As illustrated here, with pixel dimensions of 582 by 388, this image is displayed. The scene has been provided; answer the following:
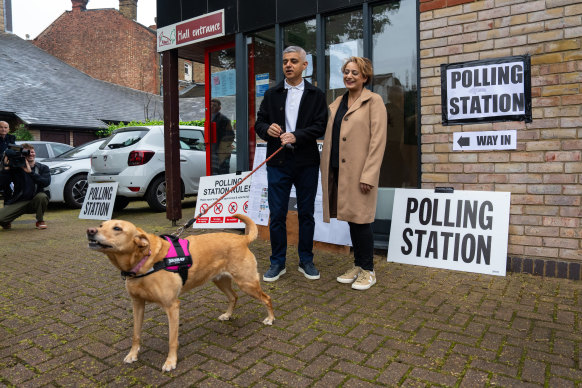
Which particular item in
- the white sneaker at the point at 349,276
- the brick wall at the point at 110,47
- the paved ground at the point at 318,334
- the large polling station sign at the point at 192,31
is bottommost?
the paved ground at the point at 318,334

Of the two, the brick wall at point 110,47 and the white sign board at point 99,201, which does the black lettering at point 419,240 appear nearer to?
the white sign board at point 99,201

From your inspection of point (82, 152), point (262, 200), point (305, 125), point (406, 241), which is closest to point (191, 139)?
point (82, 152)

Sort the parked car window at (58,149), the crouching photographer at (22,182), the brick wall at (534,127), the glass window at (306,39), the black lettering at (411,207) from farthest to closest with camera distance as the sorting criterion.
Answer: the parked car window at (58,149), the crouching photographer at (22,182), the glass window at (306,39), the black lettering at (411,207), the brick wall at (534,127)

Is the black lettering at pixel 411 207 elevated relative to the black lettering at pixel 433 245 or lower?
→ elevated

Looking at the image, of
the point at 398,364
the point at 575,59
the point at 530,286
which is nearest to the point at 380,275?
the point at 530,286

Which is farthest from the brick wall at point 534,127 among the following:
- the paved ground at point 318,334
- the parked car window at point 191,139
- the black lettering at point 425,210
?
the parked car window at point 191,139

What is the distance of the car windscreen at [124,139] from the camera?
28.6ft

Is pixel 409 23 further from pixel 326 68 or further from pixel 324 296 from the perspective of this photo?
pixel 324 296

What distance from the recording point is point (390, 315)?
10.8 feet

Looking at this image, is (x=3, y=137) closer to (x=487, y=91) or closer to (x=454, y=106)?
(x=454, y=106)

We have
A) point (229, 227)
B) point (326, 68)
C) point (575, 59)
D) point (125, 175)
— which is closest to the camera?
point (575, 59)

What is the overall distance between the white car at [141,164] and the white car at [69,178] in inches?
41.2

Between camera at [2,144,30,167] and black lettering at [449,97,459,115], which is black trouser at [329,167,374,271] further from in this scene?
camera at [2,144,30,167]

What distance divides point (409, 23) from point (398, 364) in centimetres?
409
